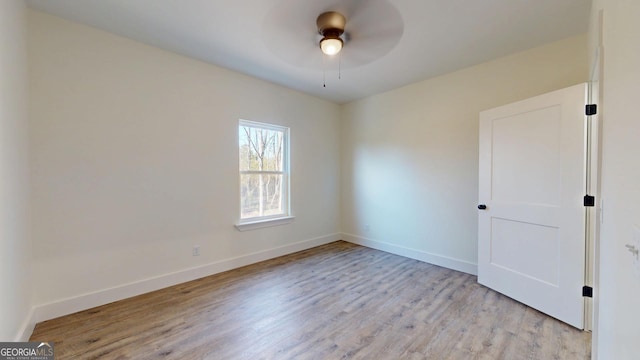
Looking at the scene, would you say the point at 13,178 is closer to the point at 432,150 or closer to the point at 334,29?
the point at 334,29

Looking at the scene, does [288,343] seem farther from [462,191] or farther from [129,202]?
[462,191]

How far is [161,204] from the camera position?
9.52 feet

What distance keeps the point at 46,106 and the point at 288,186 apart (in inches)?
109

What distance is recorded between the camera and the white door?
2164 millimetres

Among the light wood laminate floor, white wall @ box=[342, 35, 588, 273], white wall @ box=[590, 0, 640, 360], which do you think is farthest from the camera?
white wall @ box=[342, 35, 588, 273]

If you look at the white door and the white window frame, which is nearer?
the white door

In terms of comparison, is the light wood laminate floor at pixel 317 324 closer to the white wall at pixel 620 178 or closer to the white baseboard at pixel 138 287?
the white baseboard at pixel 138 287

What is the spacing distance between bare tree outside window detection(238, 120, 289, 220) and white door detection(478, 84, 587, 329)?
2725 millimetres

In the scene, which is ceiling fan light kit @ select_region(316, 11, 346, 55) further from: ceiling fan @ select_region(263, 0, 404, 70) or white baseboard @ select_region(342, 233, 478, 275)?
white baseboard @ select_region(342, 233, 478, 275)

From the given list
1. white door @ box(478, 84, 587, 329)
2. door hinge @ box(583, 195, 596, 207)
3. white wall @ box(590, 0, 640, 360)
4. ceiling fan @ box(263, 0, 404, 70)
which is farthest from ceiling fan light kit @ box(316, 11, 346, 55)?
door hinge @ box(583, 195, 596, 207)

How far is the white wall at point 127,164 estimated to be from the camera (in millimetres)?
2275

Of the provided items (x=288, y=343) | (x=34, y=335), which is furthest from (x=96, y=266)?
(x=288, y=343)

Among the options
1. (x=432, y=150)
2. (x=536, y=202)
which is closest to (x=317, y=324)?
(x=536, y=202)

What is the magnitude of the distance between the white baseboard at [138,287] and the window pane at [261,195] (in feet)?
1.94
